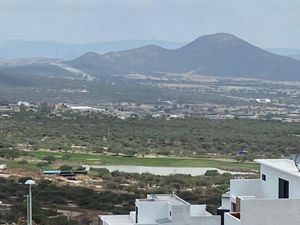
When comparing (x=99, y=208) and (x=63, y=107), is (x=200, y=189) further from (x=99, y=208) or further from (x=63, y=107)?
(x=63, y=107)

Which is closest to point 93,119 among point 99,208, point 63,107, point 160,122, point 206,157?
point 160,122

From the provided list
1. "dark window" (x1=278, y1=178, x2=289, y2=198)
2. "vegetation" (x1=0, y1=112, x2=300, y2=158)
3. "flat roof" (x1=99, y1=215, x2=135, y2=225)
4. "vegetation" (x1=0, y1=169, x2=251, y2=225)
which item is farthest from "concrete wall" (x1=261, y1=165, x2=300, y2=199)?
"vegetation" (x1=0, y1=112, x2=300, y2=158)

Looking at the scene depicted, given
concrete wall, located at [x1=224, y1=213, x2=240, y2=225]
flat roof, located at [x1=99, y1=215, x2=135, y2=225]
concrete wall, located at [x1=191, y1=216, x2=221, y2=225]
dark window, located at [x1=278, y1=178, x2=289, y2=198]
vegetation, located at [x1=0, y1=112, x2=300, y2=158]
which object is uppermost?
dark window, located at [x1=278, y1=178, x2=289, y2=198]

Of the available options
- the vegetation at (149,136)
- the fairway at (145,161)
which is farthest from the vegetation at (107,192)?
the vegetation at (149,136)

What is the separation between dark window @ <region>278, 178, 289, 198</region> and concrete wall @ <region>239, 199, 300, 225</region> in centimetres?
200

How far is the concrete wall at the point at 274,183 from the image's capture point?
2145 centimetres

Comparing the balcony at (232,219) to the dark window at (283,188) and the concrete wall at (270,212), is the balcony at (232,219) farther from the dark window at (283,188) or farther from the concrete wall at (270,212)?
the dark window at (283,188)

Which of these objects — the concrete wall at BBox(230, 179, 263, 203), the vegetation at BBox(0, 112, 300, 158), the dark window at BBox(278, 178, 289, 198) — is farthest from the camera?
the vegetation at BBox(0, 112, 300, 158)

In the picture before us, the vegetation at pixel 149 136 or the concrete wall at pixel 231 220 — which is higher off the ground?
the concrete wall at pixel 231 220

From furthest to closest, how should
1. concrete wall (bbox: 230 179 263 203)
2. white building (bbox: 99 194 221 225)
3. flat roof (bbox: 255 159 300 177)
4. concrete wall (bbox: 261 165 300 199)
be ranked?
white building (bbox: 99 194 221 225), concrete wall (bbox: 230 179 263 203), flat roof (bbox: 255 159 300 177), concrete wall (bbox: 261 165 300 199)

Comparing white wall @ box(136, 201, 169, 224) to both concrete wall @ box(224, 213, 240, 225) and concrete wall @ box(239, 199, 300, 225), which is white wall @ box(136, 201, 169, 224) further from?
concrete wall @ box(239, 199, 300, 225)

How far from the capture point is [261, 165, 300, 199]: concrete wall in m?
21.5

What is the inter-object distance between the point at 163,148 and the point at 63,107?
70.6 meters

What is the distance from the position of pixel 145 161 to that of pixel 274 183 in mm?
47885
